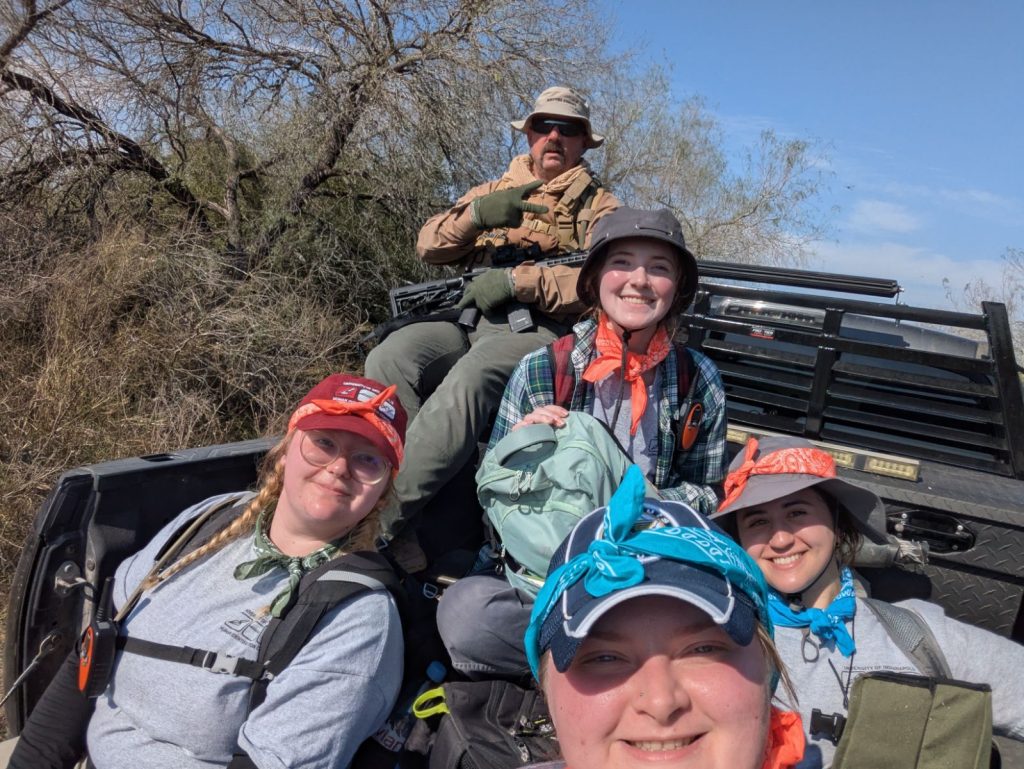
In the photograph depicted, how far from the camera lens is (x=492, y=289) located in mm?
3418

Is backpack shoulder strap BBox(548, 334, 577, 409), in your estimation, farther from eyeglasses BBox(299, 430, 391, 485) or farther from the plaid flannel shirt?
eyeglasses BBox(299, 430, 391, 485)

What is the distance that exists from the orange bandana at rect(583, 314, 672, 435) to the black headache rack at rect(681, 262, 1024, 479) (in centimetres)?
78

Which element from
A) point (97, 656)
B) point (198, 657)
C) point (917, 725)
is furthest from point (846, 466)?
→ point (97, 656)

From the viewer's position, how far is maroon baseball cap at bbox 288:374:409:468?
2.15 metres

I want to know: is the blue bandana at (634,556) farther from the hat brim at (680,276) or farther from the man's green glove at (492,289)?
the man's green glove at (492,289)

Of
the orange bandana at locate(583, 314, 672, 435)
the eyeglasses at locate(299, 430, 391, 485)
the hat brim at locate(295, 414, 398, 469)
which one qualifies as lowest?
the eyeglasses at locate(299, 430, 391, 485)

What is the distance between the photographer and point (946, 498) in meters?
2.68

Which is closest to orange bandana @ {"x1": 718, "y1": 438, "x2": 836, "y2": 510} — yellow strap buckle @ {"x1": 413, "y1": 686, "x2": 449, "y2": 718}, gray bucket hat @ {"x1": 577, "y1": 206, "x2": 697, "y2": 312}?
gray bucket hat @ {"x1": 577, "y1": 206, "x2": 697, "y2": 312}

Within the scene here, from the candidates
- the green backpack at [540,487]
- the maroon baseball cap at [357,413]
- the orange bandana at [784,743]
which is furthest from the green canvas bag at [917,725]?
A: the maroon baseball cap at [357,413]

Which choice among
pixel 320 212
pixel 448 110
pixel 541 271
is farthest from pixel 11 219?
pixel 541 271

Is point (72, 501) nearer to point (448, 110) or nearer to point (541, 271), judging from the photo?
point (541, 271)

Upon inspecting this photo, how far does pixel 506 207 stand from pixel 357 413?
5.33 feet

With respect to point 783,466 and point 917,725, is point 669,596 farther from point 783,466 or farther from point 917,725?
point 783,466

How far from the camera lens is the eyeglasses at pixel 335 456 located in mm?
2164
